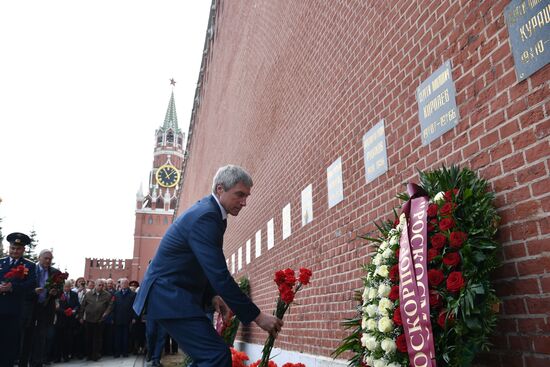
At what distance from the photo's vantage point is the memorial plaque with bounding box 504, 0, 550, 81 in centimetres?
240

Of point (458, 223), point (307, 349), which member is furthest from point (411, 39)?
point (307, 349)

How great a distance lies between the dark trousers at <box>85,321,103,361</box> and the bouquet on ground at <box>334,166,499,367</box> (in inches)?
386

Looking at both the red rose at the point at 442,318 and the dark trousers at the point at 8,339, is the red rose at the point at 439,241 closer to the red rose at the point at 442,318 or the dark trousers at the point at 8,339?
the red rose at the point at 442,318

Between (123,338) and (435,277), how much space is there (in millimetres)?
11100

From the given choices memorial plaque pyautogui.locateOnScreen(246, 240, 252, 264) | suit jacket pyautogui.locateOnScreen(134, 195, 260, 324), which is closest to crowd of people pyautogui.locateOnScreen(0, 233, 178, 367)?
memorial plaque pyautogui.locateOnScreen(246, 240, 252, 264)

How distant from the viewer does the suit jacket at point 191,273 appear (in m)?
2.64

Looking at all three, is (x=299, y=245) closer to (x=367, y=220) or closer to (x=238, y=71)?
(x=367, y=220)

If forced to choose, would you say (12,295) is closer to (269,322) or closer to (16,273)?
(16,273)

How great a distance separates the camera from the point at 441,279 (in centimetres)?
242

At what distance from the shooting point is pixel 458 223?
2.49m

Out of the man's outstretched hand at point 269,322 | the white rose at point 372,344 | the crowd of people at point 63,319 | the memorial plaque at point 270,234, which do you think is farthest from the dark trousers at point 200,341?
the memorial plaque at point 270,234

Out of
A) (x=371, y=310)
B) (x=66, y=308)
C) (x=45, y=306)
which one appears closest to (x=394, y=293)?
(x=371, y=310)

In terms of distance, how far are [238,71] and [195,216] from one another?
9.81 metres

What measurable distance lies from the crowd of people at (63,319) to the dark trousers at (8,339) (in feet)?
0.04
